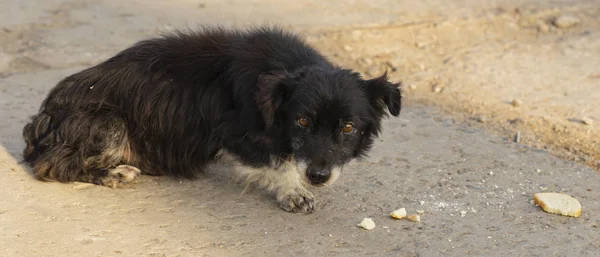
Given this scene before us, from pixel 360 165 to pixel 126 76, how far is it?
72.9 inches

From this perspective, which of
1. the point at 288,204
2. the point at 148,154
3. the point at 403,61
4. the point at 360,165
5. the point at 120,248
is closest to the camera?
the point at 120,248

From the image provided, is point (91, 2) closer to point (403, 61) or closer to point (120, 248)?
point (403, 61)

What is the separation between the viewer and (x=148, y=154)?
5.60m

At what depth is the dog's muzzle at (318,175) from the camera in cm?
480

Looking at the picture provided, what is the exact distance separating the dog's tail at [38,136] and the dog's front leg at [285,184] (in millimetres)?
1310

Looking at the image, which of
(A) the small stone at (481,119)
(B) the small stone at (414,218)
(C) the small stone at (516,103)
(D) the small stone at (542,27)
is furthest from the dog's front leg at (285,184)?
(D) the small stone at (542,27)

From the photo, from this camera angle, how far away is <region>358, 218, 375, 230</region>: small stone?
5012 millimetres

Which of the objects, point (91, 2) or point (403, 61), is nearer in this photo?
point (403, 61)

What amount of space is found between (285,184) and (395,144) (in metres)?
1.51

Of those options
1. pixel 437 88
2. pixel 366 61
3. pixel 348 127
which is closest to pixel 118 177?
pixel 348 127

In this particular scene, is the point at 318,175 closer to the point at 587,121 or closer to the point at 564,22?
the point at 587,121

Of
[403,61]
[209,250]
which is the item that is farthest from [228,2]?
[209,250]

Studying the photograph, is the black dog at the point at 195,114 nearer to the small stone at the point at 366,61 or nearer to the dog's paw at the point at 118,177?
the dog's paw at the point at 118,177

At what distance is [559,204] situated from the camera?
5.27 m
